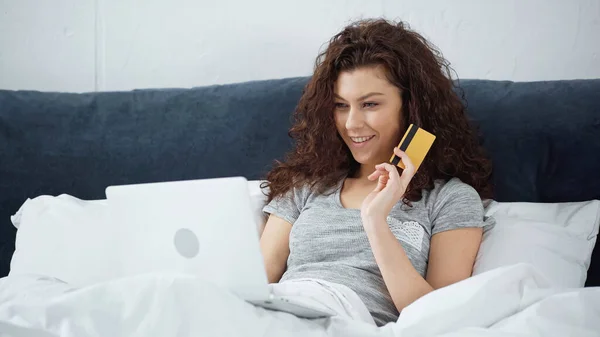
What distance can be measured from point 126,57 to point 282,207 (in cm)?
83

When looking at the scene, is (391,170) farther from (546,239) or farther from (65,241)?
(65,241)

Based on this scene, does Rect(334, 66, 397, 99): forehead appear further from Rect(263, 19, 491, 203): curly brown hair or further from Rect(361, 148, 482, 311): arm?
Rect(361, 148, 482, 311): arm

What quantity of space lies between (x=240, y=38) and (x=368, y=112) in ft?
2.28

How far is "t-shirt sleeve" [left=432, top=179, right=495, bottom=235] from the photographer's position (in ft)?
5.67

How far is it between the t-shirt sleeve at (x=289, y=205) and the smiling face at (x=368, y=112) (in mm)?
172

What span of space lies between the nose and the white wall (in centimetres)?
51

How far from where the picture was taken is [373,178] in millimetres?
1693

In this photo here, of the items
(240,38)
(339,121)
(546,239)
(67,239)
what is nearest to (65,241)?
(67,239)

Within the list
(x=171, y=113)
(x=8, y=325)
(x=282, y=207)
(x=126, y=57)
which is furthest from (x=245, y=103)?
(x=8, y=325)

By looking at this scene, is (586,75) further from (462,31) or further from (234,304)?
(234,304)

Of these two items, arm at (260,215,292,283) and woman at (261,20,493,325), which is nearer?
woman at (261,20,493,325)

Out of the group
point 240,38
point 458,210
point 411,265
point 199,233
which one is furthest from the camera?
point 240,38

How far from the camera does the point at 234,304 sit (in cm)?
127

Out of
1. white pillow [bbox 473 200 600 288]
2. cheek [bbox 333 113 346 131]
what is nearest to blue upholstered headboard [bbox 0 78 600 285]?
cheek [bbox 333 113 346 131]
